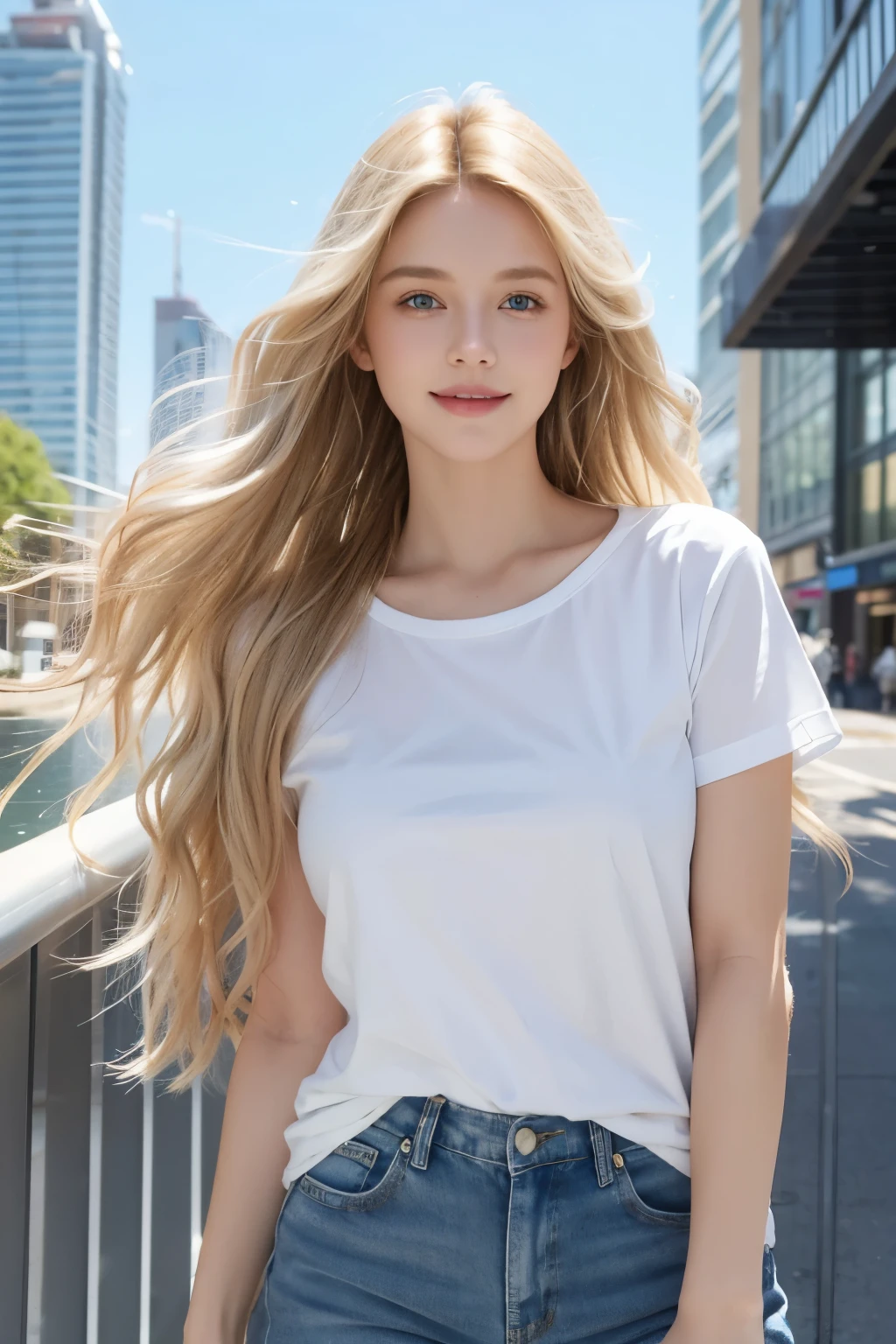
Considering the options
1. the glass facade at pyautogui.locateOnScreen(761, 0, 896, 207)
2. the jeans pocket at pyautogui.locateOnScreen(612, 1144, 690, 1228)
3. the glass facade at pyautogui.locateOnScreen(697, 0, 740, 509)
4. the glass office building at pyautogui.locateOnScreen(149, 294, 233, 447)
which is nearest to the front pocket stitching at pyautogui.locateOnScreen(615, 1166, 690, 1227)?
the jeans pocket at pyautogui.locateOnScreen(612, 1144, 690, 1228)

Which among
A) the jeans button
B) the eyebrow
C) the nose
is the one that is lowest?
the jeans button

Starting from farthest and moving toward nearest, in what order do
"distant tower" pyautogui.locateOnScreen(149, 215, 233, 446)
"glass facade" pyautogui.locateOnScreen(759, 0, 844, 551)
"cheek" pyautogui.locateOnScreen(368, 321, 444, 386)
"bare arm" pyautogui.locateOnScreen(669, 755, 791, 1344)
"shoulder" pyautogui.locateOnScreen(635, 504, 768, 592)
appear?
"glass facade" pyautogui.locateOnScreen(759, 0, 844, 551) → "distant tower" pyautogui.locateOnScreen(149, 215, 233, 446) → "cheek" pyautogui.locateOnScreen(368, 321, 444, 386) → "shoulder" pyautogui.locateOnScreen(635, 504, 768, 592) → "bare arm" pyautogui.locateOnScreen(669, 755, 791, 1344)

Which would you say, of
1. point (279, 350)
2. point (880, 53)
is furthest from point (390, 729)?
point (880, 53)

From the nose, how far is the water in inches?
29.7

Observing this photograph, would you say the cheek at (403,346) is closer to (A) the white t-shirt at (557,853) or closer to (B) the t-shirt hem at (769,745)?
(A) the white t-shirt at (557,853)

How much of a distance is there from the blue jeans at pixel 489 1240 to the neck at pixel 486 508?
754 millimetres

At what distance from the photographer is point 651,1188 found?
125 cm

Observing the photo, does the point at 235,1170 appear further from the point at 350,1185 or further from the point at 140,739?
the point at 140,739

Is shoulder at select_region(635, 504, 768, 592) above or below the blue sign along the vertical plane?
below

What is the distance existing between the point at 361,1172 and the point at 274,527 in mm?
966

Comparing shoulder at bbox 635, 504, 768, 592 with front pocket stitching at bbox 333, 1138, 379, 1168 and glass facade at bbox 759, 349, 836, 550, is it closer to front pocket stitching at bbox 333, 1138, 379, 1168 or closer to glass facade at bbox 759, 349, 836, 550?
front pocket stitching at bbox 333, 1138, 379, 1168

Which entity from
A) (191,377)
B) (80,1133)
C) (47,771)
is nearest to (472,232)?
(191,377)

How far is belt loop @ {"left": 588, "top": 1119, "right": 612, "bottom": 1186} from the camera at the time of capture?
123 cm

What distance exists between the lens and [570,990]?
1298mm
